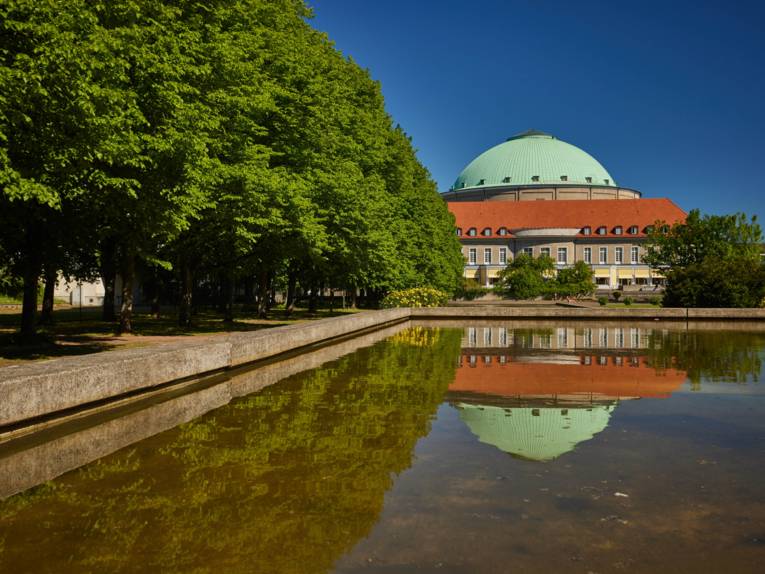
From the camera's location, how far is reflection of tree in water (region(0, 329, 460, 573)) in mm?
4766

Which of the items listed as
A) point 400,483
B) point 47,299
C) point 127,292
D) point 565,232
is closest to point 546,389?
point 400,483

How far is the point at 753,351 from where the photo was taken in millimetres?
20406

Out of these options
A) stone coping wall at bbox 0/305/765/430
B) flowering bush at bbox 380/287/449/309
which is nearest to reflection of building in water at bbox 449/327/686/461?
stone coping wall at bbox 0/305/765/430

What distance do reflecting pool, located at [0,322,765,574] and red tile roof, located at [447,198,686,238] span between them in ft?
346

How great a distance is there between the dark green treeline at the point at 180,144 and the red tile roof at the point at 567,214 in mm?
80572

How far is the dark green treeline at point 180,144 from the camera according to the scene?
42.1 feet

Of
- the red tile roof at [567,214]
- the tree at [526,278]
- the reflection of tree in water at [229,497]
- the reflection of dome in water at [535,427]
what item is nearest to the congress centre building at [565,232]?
the red tile roof at [567,214]

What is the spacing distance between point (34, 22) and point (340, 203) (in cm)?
1777

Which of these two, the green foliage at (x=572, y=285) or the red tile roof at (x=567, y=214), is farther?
the red tile roof at (x=567, y=214)

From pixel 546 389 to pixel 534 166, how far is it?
13369cm

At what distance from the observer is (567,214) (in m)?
116

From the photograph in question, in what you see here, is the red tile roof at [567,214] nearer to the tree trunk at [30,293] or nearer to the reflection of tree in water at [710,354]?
the reflection of tree in water at [710,354]

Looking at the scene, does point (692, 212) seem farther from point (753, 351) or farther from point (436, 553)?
point (436, 553)

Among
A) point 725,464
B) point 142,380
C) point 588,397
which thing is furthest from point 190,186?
point 725,464
